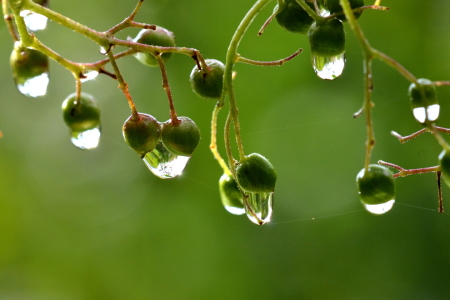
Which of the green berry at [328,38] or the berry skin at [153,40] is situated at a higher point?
the berry skin at [153,40]

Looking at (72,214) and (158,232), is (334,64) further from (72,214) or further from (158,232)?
(72,214)

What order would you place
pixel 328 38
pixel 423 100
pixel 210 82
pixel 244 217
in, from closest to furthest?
pixel 423 100 < pixel 328 38 < pixel 210 82 < pixel 244 217

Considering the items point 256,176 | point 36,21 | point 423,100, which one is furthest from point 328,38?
point 36,21

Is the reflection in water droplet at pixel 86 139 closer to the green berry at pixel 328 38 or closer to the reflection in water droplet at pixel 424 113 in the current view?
the green berry at pixel 328 38

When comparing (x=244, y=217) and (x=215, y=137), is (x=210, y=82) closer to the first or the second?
(x=215, y=137)

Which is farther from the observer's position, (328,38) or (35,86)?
(35,86)

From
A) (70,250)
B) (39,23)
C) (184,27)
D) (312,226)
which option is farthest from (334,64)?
(70,250)

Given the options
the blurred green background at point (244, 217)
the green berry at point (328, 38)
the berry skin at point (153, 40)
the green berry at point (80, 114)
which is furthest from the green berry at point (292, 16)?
the blurred green background at point (244, 217)
